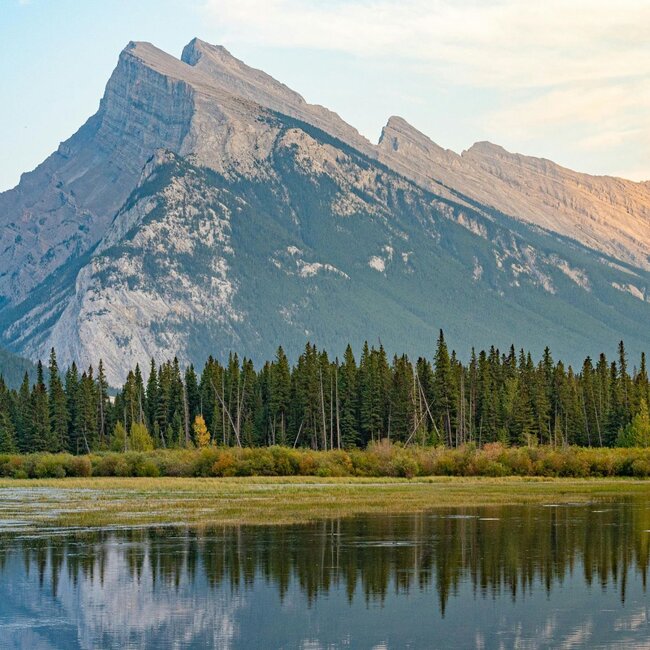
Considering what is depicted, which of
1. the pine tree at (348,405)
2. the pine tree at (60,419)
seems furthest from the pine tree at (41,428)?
the pine tree at (348,405)

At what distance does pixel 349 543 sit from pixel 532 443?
91.4m

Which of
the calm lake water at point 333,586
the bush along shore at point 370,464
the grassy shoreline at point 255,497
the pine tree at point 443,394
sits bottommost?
the calm lake water at point 333,586

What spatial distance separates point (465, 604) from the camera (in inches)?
2159

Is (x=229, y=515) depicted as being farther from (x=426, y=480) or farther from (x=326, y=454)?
(x=326, y=454)

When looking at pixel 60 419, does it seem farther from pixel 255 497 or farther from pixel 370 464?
pixel 255 497

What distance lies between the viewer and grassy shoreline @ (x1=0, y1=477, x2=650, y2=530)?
86.5 metres

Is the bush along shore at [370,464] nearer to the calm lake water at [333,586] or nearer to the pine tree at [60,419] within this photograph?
the pine tree at [60,419]

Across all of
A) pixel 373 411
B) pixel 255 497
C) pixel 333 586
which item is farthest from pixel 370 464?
pixel 333 586

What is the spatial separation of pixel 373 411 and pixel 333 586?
4654 inches

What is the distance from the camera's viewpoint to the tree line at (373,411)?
580 ft

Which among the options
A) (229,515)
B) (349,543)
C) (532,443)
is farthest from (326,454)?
(349,543)

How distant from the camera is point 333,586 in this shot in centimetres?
5906

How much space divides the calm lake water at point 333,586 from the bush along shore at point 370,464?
52431 millimetres

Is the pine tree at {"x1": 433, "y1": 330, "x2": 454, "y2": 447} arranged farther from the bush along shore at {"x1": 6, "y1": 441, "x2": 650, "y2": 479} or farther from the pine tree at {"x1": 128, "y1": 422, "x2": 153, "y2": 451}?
the pine tree at {"x1": 128, "y1": 422, "x2": 153, "y2": 451}
